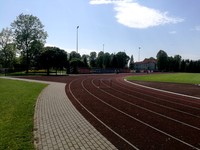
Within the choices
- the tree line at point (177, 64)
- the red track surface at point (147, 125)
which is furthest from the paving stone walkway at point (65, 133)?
the tree line at point (177, 64)

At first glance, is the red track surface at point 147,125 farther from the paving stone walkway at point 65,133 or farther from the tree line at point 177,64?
the tree line at point 177,64

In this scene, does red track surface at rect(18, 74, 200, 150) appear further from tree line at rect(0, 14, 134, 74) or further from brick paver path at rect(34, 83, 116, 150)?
tree line at rect(0, 14, 134, 74)

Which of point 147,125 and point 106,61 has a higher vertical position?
point 106,61

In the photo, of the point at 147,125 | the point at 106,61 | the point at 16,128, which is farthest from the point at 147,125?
the point at 106,61

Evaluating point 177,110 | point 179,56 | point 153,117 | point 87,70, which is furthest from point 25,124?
point 179,56

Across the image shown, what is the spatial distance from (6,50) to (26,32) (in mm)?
20747

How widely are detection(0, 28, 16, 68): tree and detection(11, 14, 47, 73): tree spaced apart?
39.9 feet

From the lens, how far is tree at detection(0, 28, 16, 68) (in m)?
76.9

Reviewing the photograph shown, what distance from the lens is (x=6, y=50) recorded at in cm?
7981

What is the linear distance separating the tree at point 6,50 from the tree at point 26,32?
479 inches

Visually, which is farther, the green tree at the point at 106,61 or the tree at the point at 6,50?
the green tree at the point at 106,61

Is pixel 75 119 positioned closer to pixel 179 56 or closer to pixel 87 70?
pixel 87 70

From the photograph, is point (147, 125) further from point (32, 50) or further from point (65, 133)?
point (32, 50)

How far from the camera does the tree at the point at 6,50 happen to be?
7694 cm
